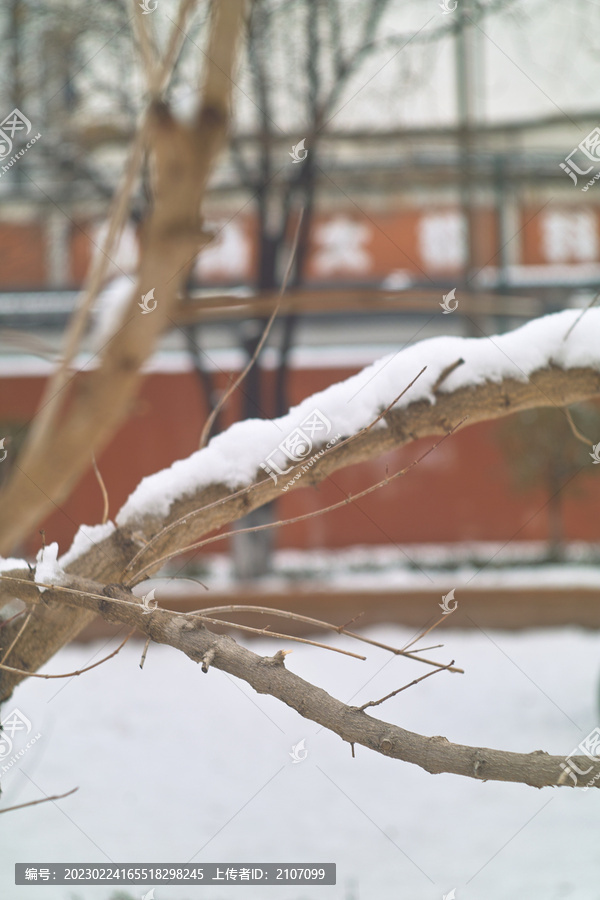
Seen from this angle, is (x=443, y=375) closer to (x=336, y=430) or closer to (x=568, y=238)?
(x=336, y=430)

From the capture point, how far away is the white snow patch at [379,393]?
208 cm

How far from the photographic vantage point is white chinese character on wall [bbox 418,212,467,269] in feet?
32.1

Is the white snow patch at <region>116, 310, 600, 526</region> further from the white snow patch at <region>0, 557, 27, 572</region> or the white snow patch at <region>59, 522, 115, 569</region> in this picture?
the white snow patch at <region>0, 557, 27, 572</region>

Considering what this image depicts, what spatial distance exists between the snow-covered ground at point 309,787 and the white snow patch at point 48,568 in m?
1.85

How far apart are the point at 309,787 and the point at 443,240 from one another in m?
7.12

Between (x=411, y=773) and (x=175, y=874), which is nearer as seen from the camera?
(x=175, y=874)

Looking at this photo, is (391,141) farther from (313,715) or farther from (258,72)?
(313,715)

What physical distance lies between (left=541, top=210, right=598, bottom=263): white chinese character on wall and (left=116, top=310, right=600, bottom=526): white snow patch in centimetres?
835

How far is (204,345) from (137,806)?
618 centimetres

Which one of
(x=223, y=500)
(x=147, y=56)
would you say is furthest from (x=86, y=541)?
(x=147, y=56)

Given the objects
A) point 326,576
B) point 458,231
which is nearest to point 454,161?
point 458,231

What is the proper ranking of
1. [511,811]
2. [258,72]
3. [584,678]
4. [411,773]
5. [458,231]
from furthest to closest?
[458,231]
[258,72]
[584,678]
[411,773]
[511,811]

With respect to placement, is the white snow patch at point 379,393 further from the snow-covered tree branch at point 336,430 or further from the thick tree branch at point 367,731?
the thick tree branch at point 367,731

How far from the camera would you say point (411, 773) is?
488 centimetres
